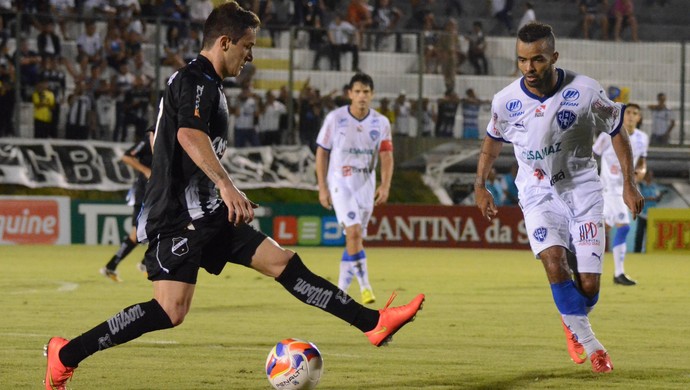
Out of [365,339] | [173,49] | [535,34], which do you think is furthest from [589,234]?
[173,49]

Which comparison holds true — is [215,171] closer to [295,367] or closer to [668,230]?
[295,367]

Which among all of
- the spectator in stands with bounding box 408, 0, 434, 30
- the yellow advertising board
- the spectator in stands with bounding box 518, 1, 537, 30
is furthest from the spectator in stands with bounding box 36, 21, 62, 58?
the yellow advertising board

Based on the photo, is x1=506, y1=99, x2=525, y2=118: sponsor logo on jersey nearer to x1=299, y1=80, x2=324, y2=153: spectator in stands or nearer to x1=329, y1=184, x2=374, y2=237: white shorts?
x1=329, y1=184, x2=374, y2=237: white shorts

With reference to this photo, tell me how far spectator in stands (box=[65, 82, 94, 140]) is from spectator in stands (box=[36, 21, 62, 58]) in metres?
1.03

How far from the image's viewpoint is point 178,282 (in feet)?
22.8

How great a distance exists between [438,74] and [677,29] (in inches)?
384

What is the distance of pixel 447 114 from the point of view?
2709cm

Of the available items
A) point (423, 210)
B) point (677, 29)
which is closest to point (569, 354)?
point (423, 210)

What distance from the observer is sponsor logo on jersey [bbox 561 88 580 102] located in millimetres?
8414

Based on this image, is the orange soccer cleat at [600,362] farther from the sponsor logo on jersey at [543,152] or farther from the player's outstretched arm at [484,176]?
the sponsor logo on jersey at [543,152]

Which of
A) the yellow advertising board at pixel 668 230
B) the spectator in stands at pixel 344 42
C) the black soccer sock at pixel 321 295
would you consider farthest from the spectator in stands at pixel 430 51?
the black soccer sock at pixel 321 295

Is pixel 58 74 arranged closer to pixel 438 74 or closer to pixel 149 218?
A: pixel 438 74

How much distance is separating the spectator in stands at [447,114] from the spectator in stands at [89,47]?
7.15 m

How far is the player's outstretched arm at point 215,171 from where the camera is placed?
6.57m
